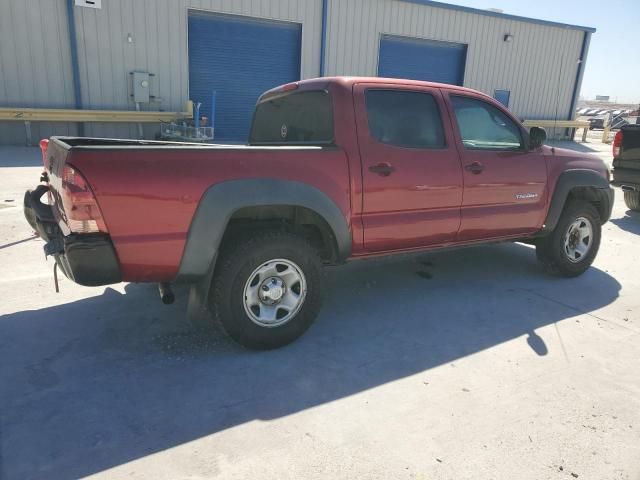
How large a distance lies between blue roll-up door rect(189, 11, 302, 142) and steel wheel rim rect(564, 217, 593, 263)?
485 inches

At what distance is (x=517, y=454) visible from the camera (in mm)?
2445

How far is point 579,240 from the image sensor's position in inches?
203

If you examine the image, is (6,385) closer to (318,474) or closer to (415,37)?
(318,474)

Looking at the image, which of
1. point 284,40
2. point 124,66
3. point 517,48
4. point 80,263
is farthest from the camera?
point 517,48

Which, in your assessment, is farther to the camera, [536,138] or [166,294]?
[536,138]

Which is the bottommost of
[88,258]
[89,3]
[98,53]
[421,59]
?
[88,258]

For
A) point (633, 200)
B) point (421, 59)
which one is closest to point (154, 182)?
point (633, 200)

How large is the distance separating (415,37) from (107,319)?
57.8 feet

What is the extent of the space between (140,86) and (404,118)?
12150 millimetres

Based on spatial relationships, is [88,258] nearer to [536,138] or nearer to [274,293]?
[274,293]

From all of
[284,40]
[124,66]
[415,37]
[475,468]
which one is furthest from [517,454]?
[415,37]

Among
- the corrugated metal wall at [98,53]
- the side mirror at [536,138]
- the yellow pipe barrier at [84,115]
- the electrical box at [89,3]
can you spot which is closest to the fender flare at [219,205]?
the side mirror at [536,138]

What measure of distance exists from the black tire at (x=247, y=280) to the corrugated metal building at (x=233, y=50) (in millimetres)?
12790

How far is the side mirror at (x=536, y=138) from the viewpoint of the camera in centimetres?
450
